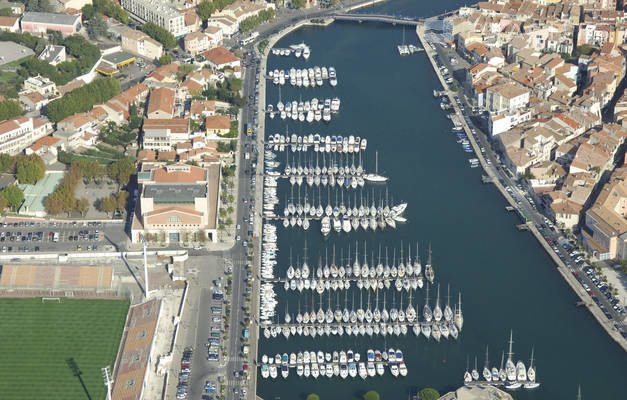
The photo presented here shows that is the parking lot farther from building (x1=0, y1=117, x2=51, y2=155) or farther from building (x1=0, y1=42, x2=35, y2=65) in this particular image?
building (x1=0, y1=42, x2=35, y2=65)

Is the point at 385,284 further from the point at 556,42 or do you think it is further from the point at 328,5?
the point at 328,5

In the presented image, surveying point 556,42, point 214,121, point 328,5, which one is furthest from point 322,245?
point 328,5

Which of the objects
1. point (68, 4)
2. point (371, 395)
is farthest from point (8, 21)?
point (371, 395)

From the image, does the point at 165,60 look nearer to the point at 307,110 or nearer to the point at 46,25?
the point at 46,25

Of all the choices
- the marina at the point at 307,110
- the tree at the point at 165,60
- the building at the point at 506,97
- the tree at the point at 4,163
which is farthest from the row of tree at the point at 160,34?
the building at the point at 506,97

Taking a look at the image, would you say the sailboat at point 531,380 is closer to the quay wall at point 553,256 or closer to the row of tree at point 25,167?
the quay wall at point 553,256

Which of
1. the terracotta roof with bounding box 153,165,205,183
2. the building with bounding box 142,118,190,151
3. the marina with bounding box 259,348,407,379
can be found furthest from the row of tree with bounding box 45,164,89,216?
the marina with bounding box 259,348,407,379
